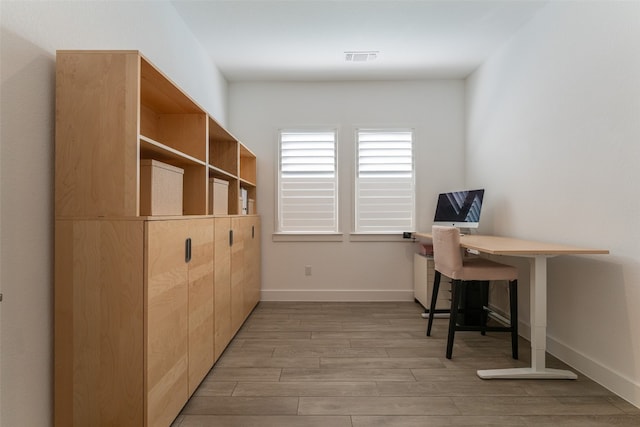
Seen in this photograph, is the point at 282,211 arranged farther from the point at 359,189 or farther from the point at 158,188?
the point at 158,188

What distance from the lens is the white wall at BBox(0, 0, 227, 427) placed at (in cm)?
127

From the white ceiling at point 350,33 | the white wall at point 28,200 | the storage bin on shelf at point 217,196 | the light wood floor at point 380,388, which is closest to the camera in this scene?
the white wall at point 28,200

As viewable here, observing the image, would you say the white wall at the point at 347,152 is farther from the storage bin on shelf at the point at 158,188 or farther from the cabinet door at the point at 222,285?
Result: the storage bin on shelf at the point at 158,188

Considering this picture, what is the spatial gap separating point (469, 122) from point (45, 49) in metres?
3.78

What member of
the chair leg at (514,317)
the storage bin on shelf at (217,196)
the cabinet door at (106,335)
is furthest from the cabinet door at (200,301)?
the chair leg at (514,317)

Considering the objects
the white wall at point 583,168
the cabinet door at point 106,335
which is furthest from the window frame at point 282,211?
the cabinet door at point 106,335

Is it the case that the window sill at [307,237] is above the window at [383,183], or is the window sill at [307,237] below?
below

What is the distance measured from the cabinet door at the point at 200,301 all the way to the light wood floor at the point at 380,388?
0.15 m

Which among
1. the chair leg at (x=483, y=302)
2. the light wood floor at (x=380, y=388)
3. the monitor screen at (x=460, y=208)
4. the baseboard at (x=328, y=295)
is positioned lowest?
the light wood floor at (x=380, y=388)

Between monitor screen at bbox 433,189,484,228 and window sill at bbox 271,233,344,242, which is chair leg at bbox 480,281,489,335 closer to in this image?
monitor screen at bbox 433,189,484,228

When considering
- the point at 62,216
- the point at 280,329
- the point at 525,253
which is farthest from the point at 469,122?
the point at 62,216

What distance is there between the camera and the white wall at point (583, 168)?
6.27 ft

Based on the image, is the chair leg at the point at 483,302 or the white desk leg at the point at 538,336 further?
the chair leg at the point at 483,302

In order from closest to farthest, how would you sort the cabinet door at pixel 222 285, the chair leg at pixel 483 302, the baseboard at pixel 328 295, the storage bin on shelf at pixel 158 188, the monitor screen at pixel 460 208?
the storage bin on shelf at pixel 158 188, the cabinet door at pixel 222 285, the chair leg at pixel 483 302, the monitor screen at pixel 460 208, the baseboard at pixel 328 295
